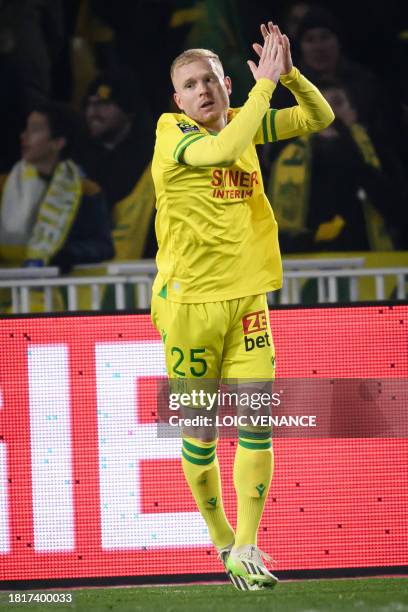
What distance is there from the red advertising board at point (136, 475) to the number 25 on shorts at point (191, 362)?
0.44 m

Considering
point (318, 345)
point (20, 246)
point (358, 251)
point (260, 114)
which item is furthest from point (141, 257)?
point (260, 114)

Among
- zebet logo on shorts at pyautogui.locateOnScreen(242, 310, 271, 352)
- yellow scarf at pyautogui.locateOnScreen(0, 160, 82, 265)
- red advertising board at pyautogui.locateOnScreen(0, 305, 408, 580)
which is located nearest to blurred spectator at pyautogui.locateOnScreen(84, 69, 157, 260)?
yellow scarf at pyautogui.locateOnScreen(0, 160, 82, 265)

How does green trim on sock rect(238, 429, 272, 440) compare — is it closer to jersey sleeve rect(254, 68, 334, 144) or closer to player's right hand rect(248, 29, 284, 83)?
jersey sleeve rect(254, 68, 334, 144)

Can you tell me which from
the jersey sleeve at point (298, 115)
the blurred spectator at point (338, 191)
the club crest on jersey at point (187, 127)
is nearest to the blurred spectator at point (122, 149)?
the blurred spectator at point (338, 191)

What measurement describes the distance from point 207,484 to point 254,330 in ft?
1.93

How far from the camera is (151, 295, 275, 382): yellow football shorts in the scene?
13.4 feet

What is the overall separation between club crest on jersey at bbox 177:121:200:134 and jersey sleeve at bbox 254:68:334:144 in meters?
0.28

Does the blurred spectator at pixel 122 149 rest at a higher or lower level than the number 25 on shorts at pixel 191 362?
higher

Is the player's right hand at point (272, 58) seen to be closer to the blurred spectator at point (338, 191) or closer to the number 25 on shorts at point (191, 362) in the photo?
the number 25 on shorts at point (191, 362)

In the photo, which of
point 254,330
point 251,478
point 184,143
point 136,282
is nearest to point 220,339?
point 254,330

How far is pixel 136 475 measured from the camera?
15.2 feet

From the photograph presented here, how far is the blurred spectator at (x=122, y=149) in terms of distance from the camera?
343 inches

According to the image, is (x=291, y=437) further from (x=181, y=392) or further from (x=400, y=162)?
(x=400, y=162)

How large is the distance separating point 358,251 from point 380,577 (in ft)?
13.8
